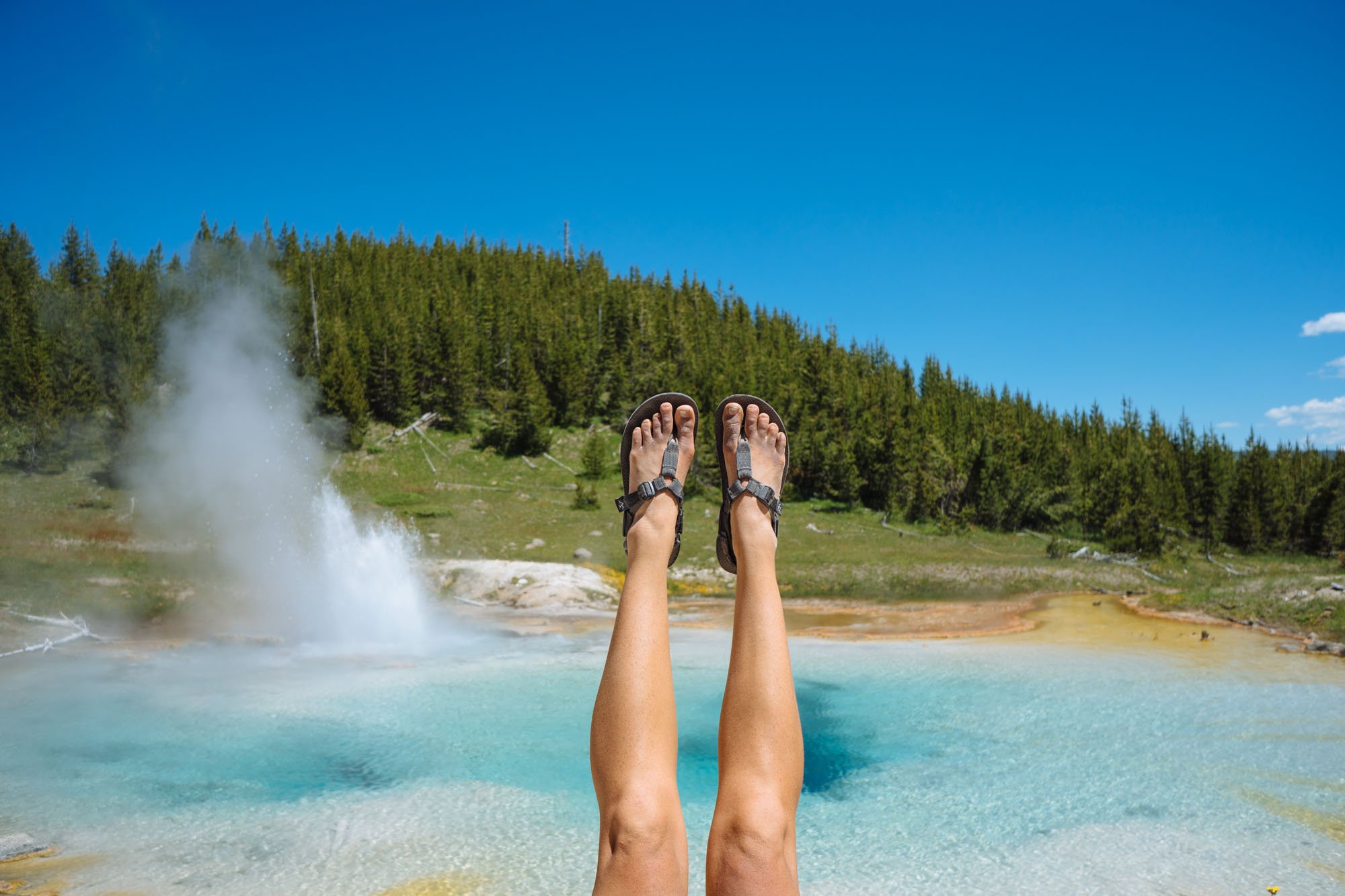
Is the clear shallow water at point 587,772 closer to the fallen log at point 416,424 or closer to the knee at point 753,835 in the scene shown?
the knee at point 753,835

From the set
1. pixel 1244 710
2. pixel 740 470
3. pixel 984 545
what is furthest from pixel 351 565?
pixel 984 545

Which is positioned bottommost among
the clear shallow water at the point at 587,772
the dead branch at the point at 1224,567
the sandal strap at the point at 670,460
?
the clear shallow water at the point at 587,772

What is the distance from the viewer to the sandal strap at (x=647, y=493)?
11.9 ft

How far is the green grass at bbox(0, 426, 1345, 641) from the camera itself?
1377cm

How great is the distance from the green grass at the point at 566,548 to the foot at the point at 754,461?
12482 mm

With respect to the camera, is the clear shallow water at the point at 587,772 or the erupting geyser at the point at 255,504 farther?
the erupting geyser at the point at 255,504

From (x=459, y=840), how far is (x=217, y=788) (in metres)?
2.31

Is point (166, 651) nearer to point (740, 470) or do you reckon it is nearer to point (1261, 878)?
point (740, 470)

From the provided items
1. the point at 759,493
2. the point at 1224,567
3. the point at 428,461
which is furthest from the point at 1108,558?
the point at 428,461

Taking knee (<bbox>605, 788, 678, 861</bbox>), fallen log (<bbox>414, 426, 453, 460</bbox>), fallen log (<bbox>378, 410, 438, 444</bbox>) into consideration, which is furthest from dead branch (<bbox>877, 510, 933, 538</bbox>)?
knee (<bbox>605, 788, 678, 861</bbox>)

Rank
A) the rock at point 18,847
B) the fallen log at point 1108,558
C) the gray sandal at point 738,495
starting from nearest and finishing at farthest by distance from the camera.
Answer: the gray sandal at point 738,495
the rock at point 18,847
the fallen log at point 1108,558

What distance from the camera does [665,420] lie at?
4254 millimetres

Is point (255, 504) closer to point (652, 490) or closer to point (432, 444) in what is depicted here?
point (652, 490)

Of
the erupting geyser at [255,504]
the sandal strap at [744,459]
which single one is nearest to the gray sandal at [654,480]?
the sandal strap at [744,459]
